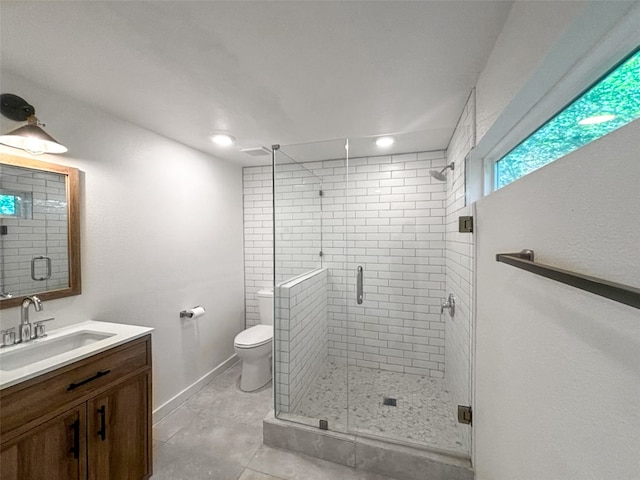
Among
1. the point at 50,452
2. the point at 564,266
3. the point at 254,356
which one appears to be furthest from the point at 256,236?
the point at 564,266

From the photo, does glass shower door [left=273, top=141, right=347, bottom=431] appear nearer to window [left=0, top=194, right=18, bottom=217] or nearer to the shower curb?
the shower curb

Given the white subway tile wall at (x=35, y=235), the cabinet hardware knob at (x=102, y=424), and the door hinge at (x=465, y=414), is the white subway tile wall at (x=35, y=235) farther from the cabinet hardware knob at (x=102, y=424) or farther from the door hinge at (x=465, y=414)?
the door hinge at (x=465, y=414)

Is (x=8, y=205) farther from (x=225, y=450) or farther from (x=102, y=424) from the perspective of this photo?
(x=225, y=450)

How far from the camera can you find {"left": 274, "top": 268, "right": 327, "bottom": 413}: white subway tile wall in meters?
2.04

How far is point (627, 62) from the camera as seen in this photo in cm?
65

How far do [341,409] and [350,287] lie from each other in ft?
3.74

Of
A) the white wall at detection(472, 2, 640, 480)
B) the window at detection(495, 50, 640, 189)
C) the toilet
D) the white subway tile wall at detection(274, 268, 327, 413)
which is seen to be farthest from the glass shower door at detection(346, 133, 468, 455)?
the window at detection(495, 50, 640, 189)

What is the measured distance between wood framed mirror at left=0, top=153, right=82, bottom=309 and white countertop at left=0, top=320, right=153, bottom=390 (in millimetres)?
213

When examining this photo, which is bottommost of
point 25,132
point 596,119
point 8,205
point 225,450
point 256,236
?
point 225,450

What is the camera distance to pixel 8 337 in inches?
52.0

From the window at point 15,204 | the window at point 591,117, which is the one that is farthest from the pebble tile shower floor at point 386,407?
the window at point 15,204

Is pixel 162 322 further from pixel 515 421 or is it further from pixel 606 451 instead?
pixel 606 451

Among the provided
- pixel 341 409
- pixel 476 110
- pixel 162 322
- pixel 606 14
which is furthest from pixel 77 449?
pixel 476 110

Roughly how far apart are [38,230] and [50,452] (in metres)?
1.11
